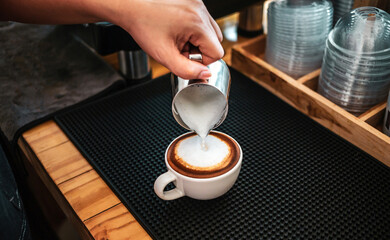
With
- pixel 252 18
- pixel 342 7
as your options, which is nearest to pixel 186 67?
pixel 342 7

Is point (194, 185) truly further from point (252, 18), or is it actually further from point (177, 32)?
point (252, 18)

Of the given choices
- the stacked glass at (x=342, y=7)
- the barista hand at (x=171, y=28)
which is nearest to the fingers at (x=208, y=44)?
the barista hand at (x=171, y=28)

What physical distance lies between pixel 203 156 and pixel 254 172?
17 centimetres

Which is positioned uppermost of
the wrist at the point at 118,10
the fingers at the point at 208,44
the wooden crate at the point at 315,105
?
the wrist at the point at 118,10

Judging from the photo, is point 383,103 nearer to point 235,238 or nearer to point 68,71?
point 235,238

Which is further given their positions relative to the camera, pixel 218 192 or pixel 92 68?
pixel 92 68

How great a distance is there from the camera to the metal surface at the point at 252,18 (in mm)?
1377

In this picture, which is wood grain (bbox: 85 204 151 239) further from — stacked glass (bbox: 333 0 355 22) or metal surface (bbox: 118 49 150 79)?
stacked glass (bbox: 333 0 355 22)

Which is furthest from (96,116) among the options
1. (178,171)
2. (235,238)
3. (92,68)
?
(235,238)

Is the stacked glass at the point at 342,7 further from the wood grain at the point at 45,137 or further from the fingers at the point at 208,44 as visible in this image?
the wood grain at the point at 45,137

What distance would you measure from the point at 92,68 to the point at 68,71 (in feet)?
0.25

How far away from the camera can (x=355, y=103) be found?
0.98 metres

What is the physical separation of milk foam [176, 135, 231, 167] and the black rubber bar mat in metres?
0.11

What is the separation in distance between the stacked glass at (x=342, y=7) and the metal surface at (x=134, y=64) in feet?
1.99
